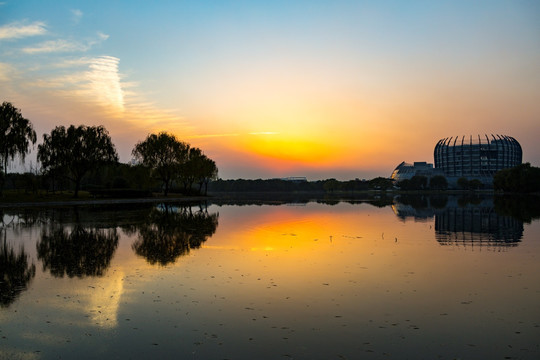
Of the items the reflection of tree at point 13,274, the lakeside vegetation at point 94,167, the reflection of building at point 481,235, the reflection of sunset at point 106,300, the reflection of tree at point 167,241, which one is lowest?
the reflection of sunset at point 106,300

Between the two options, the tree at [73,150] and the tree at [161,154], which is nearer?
the tree at [73,150]

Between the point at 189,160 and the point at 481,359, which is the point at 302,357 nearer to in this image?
the point at 481,359

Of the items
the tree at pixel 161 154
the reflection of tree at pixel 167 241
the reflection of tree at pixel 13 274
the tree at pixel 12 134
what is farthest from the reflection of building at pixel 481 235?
the tree at pixel 161 154

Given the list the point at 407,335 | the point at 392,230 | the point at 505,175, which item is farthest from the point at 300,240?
the point at 505,175

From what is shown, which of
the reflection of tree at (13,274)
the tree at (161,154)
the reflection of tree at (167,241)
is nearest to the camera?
the reflection of tree at (13,274)

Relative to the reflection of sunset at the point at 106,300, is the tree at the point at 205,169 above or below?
above

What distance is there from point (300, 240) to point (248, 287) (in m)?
11.0

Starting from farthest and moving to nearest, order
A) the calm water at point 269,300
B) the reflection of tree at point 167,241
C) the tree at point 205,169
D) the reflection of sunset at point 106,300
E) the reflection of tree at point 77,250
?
the tree at point 205,169
the reflection of tree at point 167,241
the reflection of tree at point 77,250
the reflection of sunset at point 106,300
the calm water at point 269,300

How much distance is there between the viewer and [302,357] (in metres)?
7.33

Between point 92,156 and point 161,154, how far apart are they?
62.8 feet

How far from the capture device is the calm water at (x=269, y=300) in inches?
308

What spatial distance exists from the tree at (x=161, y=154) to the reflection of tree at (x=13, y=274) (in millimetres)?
65667

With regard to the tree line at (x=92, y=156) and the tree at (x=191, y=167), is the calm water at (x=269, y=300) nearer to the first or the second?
the tree line at (x=92, y=156)

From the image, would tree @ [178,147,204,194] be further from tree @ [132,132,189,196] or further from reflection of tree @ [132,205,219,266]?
reflection of tree @ [132,205,219,266]
